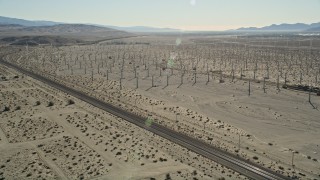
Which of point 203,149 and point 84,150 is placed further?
point 203,149

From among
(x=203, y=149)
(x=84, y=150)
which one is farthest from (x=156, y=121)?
(x=84, y=150)

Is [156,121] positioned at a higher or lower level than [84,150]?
higher

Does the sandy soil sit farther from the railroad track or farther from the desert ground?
the railroad track

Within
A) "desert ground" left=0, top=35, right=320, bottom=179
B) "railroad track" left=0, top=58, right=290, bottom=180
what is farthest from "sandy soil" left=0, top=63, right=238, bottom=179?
"railroad track" left=0, top=58, right=290, bottom=180

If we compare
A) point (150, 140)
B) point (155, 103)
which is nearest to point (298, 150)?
point (150, 140)

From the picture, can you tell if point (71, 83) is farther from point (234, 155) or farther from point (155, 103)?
point (234, 155)

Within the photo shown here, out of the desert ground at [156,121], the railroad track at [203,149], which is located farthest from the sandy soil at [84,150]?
the railroad track at [203,149]

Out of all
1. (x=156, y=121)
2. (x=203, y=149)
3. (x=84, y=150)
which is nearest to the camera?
(x=84, y=150)

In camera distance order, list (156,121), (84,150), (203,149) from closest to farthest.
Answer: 1. (84,150)
2. (203,149)
3. (156,121)

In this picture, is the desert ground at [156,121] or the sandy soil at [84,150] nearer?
the sandy soil at [84,150]

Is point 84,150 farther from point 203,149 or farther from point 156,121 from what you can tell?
point 156,121

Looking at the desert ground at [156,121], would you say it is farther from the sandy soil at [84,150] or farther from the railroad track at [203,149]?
the railroad track at [203,149]

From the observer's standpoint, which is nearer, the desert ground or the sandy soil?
the sandy soil
